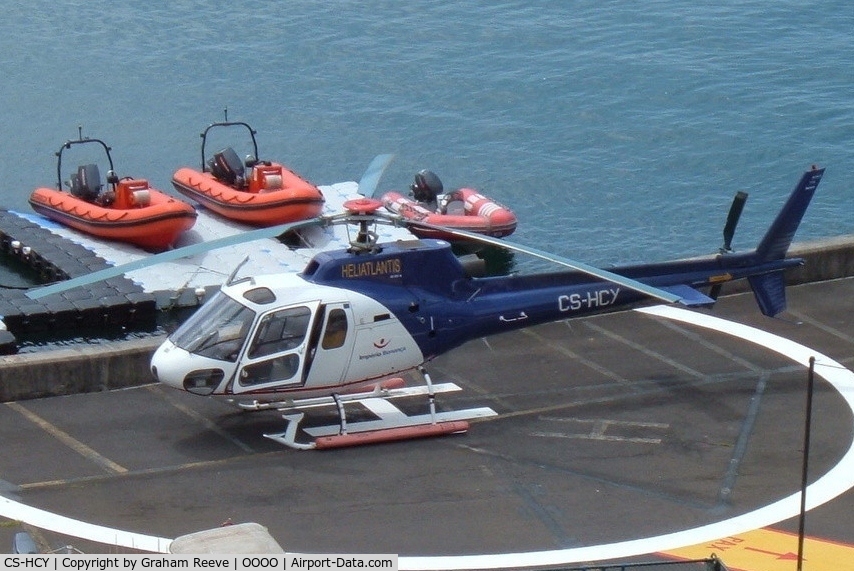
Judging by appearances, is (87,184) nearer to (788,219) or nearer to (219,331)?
(219,331)

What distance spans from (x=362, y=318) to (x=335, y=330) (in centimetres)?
35

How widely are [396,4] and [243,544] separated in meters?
46.0

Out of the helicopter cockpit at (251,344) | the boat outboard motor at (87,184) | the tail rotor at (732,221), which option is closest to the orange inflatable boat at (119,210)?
the boat outboard motor at (87,184)

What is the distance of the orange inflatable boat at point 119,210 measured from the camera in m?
27.5

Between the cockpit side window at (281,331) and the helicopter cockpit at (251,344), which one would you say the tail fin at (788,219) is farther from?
the cockpit side window at (281,331)

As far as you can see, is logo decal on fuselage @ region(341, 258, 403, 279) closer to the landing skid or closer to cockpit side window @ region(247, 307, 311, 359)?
cockpit side window @ region(247, 307, 311, 359)

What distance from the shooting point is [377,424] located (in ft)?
51.5

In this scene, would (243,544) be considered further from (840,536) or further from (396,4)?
(396,4)

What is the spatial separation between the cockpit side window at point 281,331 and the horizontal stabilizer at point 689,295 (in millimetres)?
4440

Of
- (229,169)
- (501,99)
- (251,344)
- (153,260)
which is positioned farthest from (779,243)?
(501,99)

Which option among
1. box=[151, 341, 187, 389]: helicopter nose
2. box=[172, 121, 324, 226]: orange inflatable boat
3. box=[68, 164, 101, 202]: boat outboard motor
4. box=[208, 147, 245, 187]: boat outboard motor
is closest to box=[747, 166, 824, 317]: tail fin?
box=[151, 341, 187, 389]: helicopter nose

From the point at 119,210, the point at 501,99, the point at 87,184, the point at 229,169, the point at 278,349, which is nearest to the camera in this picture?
the point at 278,349

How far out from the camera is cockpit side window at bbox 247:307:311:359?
48.8 feet

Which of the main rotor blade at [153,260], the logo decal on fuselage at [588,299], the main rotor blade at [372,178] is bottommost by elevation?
the logo decal on fuselage at [588,299]
